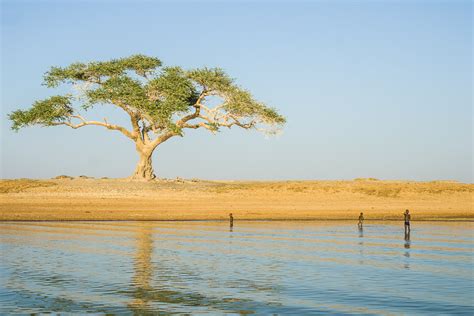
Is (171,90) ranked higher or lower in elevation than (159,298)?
higher

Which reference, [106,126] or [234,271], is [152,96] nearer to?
[106,126]

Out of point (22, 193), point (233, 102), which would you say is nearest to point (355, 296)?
point (22, 193)

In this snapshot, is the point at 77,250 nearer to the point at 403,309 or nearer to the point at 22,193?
the point at 403,309

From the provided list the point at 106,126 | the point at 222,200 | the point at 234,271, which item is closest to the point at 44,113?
the point at 106,126

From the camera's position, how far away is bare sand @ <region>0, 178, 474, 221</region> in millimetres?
52062

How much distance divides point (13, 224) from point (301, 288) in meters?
27.2

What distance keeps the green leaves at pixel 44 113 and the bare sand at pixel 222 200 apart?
23.8ft

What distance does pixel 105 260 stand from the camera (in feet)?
86.5

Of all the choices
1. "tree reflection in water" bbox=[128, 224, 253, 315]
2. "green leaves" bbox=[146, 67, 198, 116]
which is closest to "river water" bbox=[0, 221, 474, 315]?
"tree reflection in water" bbox=[128, 224, 253, 315]

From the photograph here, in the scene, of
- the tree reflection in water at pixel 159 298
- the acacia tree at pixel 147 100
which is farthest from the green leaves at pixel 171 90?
the tree reflection in water at pixel 159 298

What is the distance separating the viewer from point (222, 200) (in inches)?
2482

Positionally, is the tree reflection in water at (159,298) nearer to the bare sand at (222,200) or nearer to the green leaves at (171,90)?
the bare sand at (222,200)

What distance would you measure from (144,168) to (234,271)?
164ft

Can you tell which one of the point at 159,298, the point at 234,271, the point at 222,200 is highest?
the point at 222,200
